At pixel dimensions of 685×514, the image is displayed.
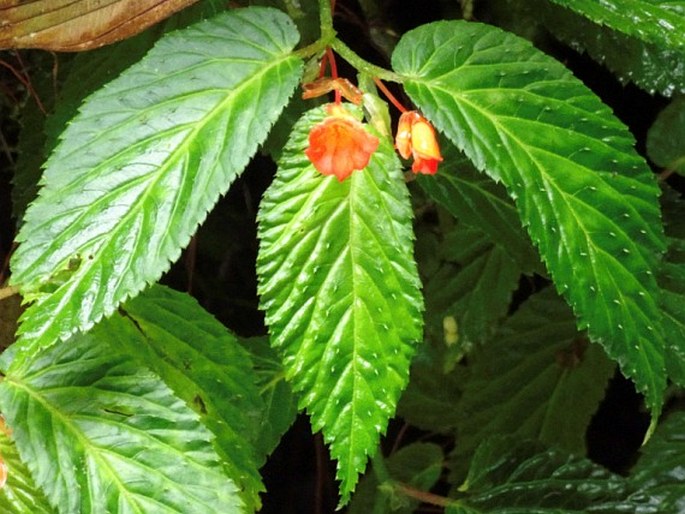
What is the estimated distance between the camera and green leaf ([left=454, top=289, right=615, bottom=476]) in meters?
1.13

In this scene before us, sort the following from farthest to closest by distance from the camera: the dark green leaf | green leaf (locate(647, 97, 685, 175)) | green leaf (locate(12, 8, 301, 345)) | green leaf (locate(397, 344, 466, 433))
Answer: green leaf (locate(397, 344, 466, 433)) < green leaf (locate(647, 97, 685, 175)) < the dark green leaf < green leaf (locate(12, 8, 301, 345))

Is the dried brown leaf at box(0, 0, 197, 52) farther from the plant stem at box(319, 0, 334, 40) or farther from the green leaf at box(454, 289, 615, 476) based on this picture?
the green leaf at box(454, 289, 615, 476)

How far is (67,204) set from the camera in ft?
1.95

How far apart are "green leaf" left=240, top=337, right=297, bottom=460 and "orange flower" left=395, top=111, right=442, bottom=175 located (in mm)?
318

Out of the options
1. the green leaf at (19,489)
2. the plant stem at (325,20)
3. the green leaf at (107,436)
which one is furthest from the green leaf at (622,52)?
the green leaf at (19,489)

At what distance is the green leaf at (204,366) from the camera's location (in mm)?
756

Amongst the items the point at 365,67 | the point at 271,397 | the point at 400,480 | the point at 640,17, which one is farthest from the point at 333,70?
the point at 400,480

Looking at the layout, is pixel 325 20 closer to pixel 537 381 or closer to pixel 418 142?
pixel 418 142

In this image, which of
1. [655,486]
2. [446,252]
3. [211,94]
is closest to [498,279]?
[446,252]

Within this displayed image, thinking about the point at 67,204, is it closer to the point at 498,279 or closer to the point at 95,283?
the point at 95,283

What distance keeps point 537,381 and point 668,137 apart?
365 mm

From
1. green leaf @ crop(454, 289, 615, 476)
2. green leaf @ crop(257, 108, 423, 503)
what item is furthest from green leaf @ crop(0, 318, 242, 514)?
green leaf @ crop(454, 289, 615, 476)

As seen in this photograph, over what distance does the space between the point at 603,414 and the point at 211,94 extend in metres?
0.95

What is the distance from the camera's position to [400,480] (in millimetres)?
1214
